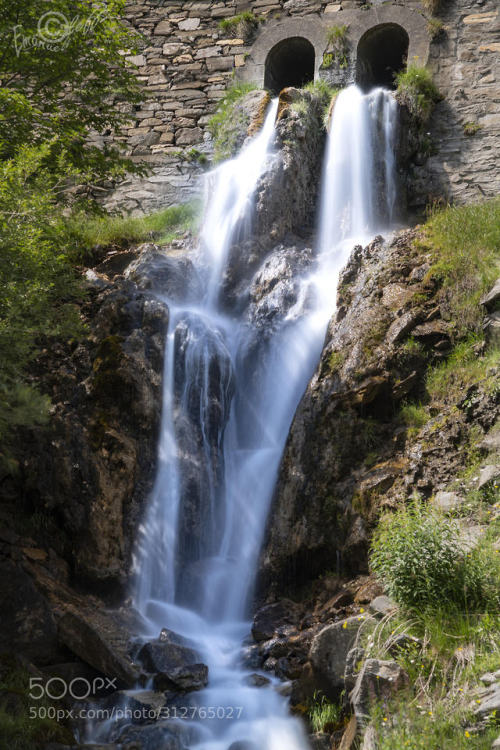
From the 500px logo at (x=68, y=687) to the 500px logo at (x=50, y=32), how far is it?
20.5ft

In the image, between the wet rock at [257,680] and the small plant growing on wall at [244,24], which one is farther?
the small plant growing on wall at [244,24]

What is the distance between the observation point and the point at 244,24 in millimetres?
12984

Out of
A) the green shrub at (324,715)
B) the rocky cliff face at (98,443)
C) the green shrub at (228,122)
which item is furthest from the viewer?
the green shrub at (228,122)

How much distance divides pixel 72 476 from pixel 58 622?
1.60 metres

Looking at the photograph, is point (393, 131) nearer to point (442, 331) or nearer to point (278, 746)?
point (442, 331)

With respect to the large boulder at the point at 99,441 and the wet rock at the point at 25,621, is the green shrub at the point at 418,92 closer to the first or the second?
the large boulder at the point at 99,441

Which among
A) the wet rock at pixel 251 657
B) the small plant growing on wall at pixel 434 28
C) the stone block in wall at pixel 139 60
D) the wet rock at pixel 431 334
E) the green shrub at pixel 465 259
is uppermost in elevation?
the stone block in wall at pixel 139 60

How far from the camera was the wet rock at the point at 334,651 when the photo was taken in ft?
15.5

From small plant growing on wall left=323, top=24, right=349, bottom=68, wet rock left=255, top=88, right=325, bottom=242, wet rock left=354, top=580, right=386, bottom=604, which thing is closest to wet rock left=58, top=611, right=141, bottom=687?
wet rock left=354, top=580, right=386, bottom=604

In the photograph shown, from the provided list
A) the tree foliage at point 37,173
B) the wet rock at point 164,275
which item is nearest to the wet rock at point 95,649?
the tree foliage at point 37,173

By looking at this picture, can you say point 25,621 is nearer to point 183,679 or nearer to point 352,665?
point 183,679

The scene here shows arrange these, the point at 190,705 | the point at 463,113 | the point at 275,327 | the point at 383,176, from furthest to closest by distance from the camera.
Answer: the point at 463,113, the point at 383,176, the point at 275,327, the point at 190,705

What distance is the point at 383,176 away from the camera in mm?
10742

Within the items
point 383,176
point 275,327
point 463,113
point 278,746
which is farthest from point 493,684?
point 463,113
